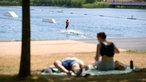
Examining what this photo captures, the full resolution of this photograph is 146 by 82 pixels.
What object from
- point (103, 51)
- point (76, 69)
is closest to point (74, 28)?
point (103, 51)

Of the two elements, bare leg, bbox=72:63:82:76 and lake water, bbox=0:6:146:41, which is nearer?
bare leg, bbox=72:63:82:76

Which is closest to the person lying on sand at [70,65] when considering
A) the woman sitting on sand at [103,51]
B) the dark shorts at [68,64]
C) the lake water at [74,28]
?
the dark shorts at [68,64]

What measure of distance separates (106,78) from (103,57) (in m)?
0.77

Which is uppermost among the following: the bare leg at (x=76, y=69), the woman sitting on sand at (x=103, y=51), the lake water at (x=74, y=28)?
the woman sitting on sand at (x=103, y=51)

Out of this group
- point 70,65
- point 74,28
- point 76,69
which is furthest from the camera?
point 74,28

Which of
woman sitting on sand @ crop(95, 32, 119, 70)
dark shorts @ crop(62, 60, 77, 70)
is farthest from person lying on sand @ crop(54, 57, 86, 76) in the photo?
woman sitting on sand @ crop(95, 32, 119, 70)

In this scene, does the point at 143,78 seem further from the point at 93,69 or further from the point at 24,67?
the point at 24,67

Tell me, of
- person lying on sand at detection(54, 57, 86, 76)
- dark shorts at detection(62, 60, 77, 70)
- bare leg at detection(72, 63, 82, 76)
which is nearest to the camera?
bare leg at detection(72, 63, 82, 76)

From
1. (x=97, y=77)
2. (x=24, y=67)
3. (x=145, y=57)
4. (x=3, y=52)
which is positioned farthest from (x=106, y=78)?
(x=3, y=52)

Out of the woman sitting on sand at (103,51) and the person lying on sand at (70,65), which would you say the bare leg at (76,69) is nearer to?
the person lying on sand at (70,65)

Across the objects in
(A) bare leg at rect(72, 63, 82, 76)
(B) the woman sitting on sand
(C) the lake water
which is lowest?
(C) the lake water

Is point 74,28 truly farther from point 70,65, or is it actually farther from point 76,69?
point 76,69

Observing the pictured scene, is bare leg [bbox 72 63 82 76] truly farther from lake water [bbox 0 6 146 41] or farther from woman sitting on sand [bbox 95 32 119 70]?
lake water [bbox 0 6 146 41]

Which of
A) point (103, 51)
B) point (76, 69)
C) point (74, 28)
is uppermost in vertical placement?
point (103, 51)
